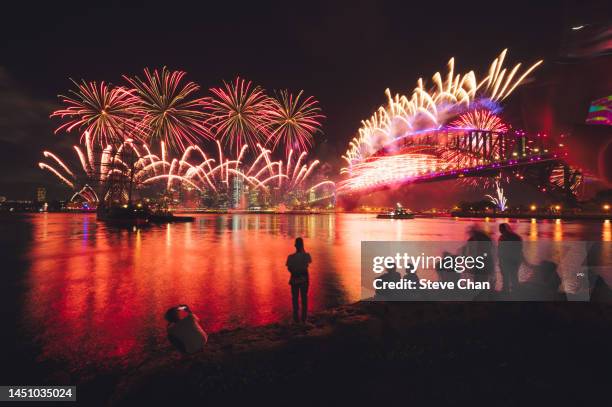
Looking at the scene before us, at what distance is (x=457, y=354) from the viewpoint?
5.16m

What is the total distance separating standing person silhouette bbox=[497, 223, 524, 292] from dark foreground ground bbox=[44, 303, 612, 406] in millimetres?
1460

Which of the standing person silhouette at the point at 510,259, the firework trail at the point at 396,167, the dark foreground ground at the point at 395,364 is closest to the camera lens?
the dark foreground ground at the point at 395,364

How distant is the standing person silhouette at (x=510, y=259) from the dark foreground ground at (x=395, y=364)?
146 centimetres

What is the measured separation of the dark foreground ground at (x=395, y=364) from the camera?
412 cm

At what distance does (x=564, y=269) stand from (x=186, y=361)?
Answer: 13.1 metres

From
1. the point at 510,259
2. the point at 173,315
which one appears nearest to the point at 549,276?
the point at 510,259

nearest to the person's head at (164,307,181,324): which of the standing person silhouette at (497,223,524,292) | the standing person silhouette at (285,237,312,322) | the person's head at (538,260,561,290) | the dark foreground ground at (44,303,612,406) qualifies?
the dark foreground ground at (44,303,612,406)

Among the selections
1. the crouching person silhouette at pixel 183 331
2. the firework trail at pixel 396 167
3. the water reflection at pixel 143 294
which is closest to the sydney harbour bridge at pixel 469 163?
the firework trail at pixel 396 167

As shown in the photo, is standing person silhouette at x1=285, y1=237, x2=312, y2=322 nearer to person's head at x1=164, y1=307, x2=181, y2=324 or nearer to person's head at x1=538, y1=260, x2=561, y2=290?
person's head at x1=164, y1=307, x2=181, y2=324

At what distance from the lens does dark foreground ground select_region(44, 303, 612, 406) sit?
4125mm

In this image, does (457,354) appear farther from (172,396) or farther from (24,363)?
(24,363)

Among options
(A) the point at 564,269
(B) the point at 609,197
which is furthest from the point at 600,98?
(A) the point at 564,269

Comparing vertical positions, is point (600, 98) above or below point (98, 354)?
above

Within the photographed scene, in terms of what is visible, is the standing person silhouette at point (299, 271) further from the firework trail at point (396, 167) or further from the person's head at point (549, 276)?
the firework trail at point (396, 167)
